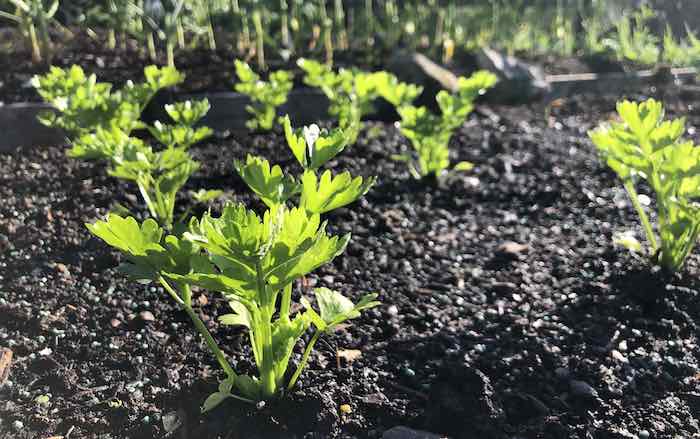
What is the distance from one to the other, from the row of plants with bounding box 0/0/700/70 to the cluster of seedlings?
1502 millimetres

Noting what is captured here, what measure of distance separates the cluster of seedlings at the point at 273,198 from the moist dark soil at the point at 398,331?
11 centimetres

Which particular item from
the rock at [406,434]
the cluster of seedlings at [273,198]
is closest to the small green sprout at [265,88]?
the cluster of seedlings at [273,198]

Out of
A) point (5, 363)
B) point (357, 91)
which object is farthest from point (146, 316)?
point (357, 91)

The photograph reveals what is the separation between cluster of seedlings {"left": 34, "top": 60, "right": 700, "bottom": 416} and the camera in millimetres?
1270

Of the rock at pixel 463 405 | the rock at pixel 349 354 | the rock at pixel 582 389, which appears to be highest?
the rock at pixel 349 354

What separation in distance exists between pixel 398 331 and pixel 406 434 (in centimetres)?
48

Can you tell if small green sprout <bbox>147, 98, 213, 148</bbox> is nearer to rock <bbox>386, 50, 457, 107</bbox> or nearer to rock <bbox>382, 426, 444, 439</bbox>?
rock <bbox>382, 426, 444, 439</bbox>

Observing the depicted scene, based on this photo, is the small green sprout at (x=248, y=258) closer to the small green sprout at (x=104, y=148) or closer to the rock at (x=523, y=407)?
the rock at (x=523, y=407)

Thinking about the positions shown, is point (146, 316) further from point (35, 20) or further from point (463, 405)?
point (35, 20)

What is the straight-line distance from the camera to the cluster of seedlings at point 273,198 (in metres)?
1.27

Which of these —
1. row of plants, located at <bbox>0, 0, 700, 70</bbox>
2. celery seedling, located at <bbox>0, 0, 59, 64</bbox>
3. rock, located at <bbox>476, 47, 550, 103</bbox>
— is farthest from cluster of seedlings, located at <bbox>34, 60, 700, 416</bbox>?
rock, located at <bbox>476, 47, 550, 103</bbox>

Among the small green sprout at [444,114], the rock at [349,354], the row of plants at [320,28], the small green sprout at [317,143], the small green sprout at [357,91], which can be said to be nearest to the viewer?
the small green sprout at [317,143]

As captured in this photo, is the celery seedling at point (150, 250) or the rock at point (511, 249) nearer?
the celery seedling at point (150, 250)

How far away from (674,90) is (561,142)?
1.95m
